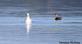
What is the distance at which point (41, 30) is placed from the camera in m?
5.56

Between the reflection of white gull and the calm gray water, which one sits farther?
the reflection of white gull

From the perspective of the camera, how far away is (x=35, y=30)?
5543 mm

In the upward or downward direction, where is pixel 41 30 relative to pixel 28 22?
downward

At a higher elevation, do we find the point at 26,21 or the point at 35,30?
the point at 26,21

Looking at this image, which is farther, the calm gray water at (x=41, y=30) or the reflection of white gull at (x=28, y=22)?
the reflection of white gull at (x=28, y=22)

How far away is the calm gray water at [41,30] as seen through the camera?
15.7 feet

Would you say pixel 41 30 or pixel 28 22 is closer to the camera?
pixel 41 30

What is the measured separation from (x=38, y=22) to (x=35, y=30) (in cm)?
81

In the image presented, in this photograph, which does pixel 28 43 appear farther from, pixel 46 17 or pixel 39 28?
pixel 46 17

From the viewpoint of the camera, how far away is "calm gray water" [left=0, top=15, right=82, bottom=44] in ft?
15.7

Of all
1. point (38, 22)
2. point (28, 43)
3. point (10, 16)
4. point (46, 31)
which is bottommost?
point (28, 43)

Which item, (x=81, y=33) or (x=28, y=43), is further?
(x=81, y=33)

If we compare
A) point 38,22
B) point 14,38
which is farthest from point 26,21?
point 14,38

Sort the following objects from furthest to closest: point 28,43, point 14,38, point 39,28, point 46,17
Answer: point 46,17
point 39,28
point 14,38
point 28,43
